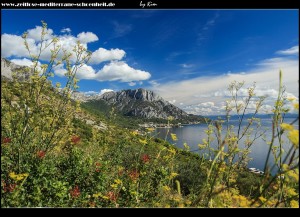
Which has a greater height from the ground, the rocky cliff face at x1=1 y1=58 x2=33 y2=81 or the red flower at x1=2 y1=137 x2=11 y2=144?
the rocky cliff face at x1=1 y1=58 x2=33 y2=81

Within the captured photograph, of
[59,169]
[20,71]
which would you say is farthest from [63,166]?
[20,71]

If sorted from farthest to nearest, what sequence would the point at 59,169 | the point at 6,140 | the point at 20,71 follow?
the point at 59,169 < the point at 20,71 < the point at 6,140

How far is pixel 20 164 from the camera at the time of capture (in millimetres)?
4820

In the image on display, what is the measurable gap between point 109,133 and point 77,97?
8.12ft

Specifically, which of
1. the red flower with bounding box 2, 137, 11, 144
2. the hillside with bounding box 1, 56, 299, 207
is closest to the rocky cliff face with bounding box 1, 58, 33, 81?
the hillside with bounding box 1, 56, 299, 207

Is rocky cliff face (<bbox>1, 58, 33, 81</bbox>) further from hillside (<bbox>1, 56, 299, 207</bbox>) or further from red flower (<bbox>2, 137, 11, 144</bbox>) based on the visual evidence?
red flower (<bbox>2, 137, 11, 144</bbox>)

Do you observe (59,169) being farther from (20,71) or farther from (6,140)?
(20,71)

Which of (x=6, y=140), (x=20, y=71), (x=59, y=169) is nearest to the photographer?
(x=6, y=140)

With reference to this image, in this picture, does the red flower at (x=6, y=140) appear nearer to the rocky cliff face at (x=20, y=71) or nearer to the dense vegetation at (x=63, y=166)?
the dense vegetation at (x=63, y=166)

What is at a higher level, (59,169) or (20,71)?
(20,71)

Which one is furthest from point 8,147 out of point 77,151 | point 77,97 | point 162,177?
point 162,177

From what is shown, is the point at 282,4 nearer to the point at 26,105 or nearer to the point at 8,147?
the point at 26,105

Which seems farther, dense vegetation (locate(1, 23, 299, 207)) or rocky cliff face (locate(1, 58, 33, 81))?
rocky cliff face (locate(1, 58, 33, 81))
